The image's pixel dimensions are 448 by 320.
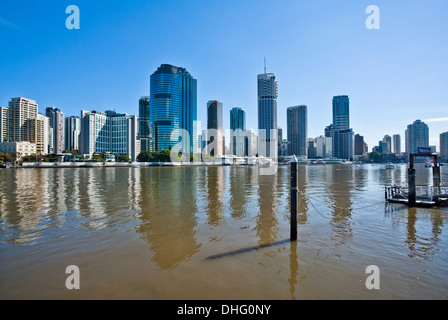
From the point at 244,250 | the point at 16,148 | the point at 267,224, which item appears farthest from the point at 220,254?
the point at 16,148

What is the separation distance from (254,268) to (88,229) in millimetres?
9718

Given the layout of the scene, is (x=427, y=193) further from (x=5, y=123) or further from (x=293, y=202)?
(x=5, y=123)

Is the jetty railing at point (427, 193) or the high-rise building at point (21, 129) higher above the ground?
the high-rise building at point (21, 129)

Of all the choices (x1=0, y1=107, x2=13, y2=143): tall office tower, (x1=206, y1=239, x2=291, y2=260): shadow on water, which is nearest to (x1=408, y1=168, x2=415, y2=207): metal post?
(x1=206, y1=239, x2=291, y2=260): shadow on water

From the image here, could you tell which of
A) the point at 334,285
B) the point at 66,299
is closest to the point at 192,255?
the point at 66,299

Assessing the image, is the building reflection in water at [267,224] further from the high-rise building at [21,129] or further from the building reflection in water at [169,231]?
the high-rise building at [21,129]

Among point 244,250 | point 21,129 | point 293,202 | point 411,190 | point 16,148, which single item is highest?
point 21,129

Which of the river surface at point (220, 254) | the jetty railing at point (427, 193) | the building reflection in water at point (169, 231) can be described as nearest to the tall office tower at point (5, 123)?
the river surface at point (220, 254)

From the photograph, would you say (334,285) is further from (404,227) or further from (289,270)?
(404,227)

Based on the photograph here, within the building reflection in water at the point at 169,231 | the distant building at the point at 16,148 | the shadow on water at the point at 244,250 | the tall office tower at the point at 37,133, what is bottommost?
the shadow on water at the point at 244,250

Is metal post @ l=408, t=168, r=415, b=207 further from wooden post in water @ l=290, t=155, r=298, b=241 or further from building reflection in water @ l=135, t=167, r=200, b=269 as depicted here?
building reflection in water @ l=135, t=167, r=200, b=269

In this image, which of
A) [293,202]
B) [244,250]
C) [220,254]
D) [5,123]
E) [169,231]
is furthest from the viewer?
[5,123]

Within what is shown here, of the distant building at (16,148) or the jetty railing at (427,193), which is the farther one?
the distant building at (16,148)

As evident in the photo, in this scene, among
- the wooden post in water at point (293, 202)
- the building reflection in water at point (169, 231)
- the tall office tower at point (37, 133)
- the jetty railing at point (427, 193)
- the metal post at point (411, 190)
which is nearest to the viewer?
the building reflection in water at point (169, 231)
